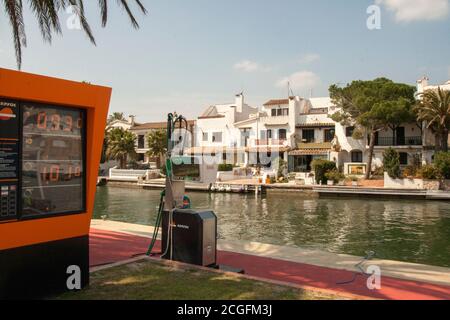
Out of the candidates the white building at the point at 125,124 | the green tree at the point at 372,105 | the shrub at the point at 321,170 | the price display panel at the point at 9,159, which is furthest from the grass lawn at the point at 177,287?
the white building at the point at 125,124

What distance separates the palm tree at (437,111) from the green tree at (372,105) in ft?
4.98

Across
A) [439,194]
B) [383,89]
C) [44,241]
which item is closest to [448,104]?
[383,89]

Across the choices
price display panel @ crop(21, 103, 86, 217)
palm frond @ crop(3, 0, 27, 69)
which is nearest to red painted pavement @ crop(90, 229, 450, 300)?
price display panel @ crop(21, 103, 86, 217)

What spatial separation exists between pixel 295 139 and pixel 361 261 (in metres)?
38.4

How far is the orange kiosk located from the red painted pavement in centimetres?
194

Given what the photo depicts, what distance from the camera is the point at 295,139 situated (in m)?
46.1

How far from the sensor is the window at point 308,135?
45.8 meters

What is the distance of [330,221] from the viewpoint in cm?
1958

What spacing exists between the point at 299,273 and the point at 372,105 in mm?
33621

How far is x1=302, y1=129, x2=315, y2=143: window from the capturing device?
150 ft

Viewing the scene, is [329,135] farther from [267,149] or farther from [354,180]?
[354,180]

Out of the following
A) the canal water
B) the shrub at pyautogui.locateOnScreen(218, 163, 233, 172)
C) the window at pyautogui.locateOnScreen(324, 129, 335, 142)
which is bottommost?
the canal water

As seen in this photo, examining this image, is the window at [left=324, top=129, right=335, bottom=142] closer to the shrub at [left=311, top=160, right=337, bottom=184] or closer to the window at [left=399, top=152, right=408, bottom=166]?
the window at [left=399, top=152, right=408, bottom=166]

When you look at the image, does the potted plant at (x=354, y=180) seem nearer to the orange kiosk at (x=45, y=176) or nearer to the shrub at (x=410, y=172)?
the shrub at (x=410, y=172)
